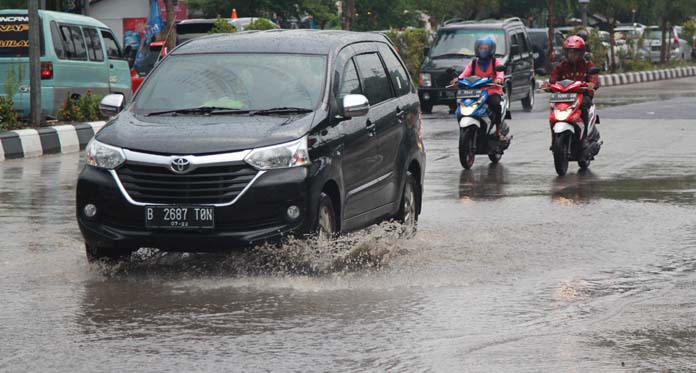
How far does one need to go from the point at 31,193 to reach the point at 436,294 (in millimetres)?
6881

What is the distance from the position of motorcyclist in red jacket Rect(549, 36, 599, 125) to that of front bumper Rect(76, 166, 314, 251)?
8.24m

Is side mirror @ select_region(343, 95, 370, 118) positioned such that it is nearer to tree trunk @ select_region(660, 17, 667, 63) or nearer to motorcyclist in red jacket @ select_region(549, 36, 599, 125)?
motorcyclist in red jacket @ select_region(549, 36, 599, 125)

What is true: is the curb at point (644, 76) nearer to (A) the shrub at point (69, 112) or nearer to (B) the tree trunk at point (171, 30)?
(B) the tree trunk at point (171, 30)

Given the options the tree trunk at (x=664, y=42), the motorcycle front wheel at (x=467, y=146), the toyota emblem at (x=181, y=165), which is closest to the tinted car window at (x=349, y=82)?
the toyota emblem at (x=181, y=165)

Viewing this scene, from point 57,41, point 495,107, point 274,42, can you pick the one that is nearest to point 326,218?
point 274,42

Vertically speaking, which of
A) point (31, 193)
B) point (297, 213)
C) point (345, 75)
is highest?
point (345, 75)

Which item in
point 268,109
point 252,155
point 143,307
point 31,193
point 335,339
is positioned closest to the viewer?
point 335,339

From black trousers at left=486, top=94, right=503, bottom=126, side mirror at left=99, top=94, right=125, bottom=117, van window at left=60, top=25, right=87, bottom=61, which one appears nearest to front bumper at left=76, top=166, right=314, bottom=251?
side mirror at left=99, top=94, right=125, bottom=117

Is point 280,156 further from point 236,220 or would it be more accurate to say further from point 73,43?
point 73,43

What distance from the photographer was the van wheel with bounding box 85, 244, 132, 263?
9.57 meters

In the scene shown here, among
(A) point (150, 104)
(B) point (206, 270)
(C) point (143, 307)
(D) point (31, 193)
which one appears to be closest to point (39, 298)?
(C) point (143, 307)

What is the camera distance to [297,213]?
30.0 feet

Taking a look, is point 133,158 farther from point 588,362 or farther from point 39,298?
point 588,362

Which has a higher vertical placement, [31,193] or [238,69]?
[238,69]
